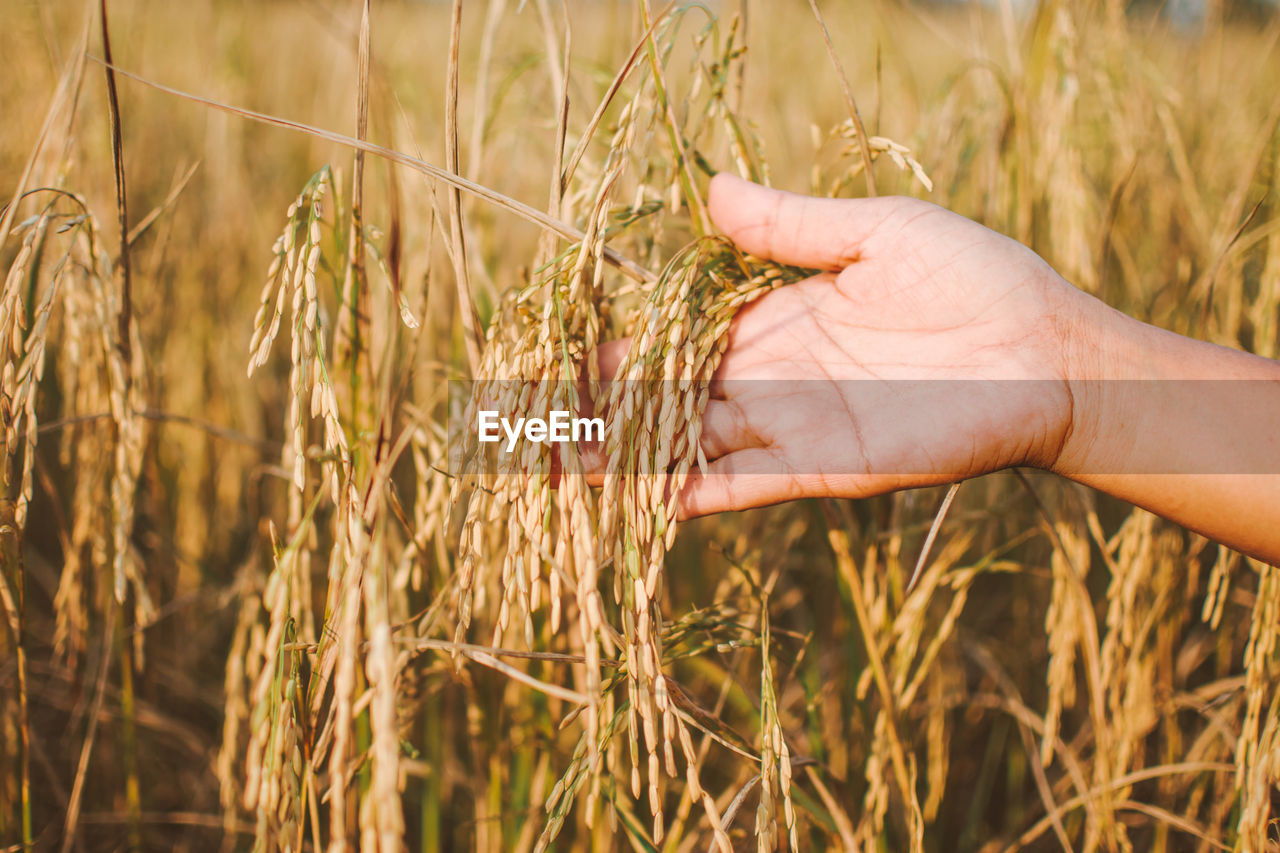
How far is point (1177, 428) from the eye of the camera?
1.09 meters

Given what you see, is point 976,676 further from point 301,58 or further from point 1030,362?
point 301,58

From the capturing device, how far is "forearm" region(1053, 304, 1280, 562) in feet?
3.44

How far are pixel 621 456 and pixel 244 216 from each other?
207cm

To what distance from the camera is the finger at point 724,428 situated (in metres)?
Answer: 1.12

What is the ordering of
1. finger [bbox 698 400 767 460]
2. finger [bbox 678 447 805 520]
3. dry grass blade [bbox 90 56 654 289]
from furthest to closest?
finger [bbox 698 400 767 460]
finger [bbox 678 447 805 520]
dry grass blade [bbox 90 56 654 289]

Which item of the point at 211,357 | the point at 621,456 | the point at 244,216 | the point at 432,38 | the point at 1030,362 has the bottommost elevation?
the point at 621,456

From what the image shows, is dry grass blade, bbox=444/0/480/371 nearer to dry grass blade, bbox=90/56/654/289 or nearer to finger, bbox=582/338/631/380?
dry grass blade, bbox=90/56/654/289

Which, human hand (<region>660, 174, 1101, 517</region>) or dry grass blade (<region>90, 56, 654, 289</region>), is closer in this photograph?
dry grass blade (<region>90, 56, 654, 289</region>)

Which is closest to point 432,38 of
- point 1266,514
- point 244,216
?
point 244,216

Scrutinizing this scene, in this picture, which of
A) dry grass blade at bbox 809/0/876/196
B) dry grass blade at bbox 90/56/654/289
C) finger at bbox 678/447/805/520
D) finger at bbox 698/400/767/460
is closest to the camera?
dry grass blade at bbox 90/56/654/289

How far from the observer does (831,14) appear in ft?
8.70

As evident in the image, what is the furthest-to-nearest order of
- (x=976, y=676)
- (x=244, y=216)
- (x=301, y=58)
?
(x=301, y=58) → (x=244, y=216) → (x=976, y=676)

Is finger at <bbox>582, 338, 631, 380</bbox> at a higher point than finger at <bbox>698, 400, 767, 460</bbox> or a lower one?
higher

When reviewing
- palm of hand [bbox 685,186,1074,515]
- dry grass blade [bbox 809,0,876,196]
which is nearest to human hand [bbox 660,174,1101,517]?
palm of hand [bbox 685,186,1074,515]
